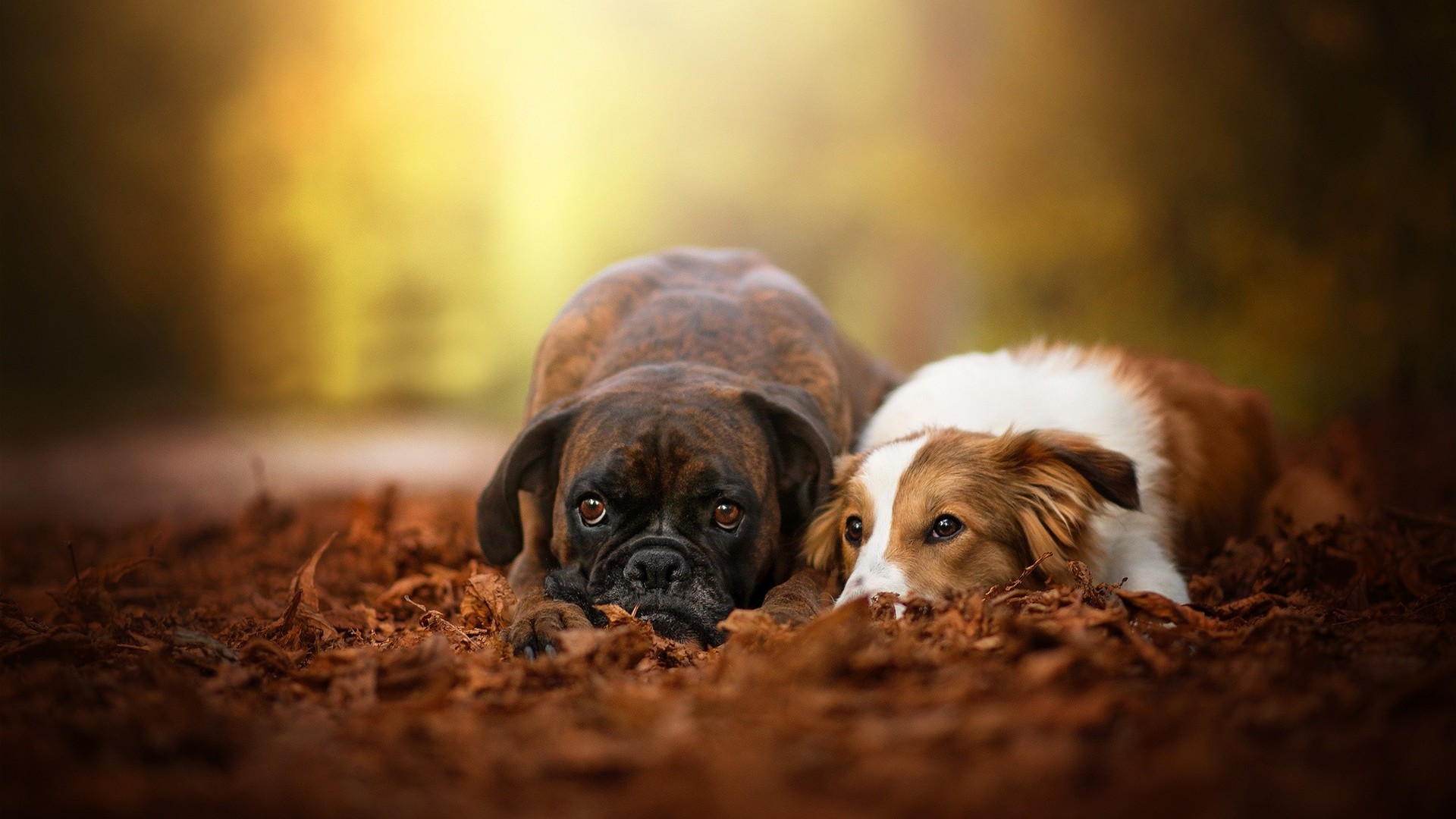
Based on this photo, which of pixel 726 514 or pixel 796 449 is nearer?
pixel 726 514

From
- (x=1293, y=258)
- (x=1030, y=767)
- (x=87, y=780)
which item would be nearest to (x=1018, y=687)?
(x=1030, y=767)

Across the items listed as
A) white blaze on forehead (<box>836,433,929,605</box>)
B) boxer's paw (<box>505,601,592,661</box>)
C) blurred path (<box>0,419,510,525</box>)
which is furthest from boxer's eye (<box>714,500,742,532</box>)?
blurred path (<box>0,419,510,525</box>)

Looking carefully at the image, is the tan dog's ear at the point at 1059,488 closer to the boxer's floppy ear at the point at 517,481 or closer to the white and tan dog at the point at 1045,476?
the white and tan dog at the point at 1045,476

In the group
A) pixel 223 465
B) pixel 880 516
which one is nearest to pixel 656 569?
pixel 880 516

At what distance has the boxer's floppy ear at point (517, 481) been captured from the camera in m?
3.72

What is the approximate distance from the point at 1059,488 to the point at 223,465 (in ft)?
26.2

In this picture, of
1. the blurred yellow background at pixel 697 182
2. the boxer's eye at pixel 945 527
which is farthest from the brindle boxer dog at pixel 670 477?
the blurred yellow background at pixel 697 182

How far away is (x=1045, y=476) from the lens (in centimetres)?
339

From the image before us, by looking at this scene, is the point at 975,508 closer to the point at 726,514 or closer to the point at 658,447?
the point at 726,514

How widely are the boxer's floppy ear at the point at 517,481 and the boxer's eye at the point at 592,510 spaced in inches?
11.2

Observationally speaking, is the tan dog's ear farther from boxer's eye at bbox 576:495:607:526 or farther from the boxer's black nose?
boxer's eye at bbox 576:495:607:526

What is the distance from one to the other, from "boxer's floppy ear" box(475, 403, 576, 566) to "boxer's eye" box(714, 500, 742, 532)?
62 cm

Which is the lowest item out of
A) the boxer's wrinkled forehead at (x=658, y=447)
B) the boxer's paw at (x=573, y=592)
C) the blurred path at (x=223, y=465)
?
the blurred path at (x=223, y=465)

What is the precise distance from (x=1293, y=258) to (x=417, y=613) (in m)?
8.59
